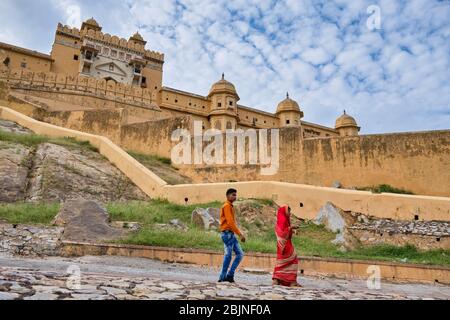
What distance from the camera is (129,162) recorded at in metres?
15.4

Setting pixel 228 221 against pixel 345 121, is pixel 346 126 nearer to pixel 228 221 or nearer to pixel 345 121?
pixel 345 121

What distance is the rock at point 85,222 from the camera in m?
7.93

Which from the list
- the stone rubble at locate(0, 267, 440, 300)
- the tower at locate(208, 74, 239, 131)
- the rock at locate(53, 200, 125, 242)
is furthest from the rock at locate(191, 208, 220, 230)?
the tower at locate(208, 74, 239, 131)

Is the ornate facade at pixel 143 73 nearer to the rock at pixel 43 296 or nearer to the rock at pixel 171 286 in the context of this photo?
the rock at pixel 171 286

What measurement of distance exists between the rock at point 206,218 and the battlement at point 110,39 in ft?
118

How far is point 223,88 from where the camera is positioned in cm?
3859

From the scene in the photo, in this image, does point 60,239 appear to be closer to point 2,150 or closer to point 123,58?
point 2,150

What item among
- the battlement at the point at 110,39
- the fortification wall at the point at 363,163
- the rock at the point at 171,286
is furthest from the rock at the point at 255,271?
the battlement at the point at 110,39

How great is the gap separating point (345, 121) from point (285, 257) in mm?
38636

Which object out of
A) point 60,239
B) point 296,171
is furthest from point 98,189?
point 296,171

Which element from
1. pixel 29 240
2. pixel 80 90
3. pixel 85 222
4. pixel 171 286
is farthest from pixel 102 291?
pixel 80 90

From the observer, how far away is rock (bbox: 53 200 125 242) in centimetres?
793

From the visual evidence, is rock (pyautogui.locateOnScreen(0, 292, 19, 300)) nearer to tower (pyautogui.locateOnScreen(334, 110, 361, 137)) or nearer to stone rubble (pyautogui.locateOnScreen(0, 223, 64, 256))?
stone rubble (pyautogui.locateOnScreen(0, 223, 64, 256))

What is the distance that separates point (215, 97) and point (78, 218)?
31.4m
